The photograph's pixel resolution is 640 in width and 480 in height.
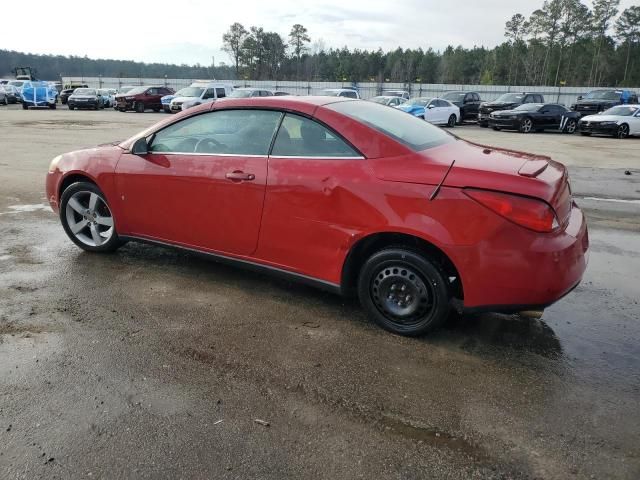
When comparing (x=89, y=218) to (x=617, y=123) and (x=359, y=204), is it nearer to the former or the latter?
(x=359, y=204)

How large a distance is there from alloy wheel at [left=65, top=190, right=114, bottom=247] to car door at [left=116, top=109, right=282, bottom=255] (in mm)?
435

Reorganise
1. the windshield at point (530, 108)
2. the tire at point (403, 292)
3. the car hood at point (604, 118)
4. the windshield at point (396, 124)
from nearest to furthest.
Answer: the tire at point (403, 292), the windshield at point (396, 124), the car hood at point (604, 118), the windshield at point (530, 108)

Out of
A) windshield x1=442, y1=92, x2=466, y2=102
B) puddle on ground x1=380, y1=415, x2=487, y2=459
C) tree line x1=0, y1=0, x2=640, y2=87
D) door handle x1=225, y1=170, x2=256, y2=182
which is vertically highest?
tree line x1=0, y1=0, x2=640, y2=87

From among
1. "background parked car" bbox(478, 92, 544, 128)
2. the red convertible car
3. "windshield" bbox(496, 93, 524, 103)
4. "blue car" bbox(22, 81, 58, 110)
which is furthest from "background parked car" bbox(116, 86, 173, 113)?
the red convertible car

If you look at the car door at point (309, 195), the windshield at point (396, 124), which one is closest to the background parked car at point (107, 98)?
the windshield at point (396, 124)

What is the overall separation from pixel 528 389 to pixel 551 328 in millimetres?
→ 917

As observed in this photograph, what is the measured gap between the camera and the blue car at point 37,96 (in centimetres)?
3331

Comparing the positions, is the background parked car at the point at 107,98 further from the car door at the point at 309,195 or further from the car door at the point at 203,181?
the car door at the point at 309,195

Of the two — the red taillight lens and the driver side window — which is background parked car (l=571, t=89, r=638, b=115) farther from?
the red taillight lens

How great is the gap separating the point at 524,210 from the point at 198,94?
28.7 meters

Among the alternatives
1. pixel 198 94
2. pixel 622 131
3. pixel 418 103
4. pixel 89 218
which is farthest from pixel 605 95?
pixel 89 218

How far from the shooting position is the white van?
28.5m

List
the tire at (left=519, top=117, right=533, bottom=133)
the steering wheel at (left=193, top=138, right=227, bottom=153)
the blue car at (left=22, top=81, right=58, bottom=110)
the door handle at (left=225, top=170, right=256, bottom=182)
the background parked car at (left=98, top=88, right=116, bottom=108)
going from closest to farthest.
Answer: the door handle at (left=225, top=170, right=256, bottom=182)
the steering wheel at (left=193, top=138, right=227, bottom=153)
the tire at (left=519, top=117, right=533, bottom=133)
the blue car at (left=22, top=81, right=58, bottom=110)
the background parked car at (left=98, top=88, right=116, bottom=108)

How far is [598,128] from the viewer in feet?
68.6
